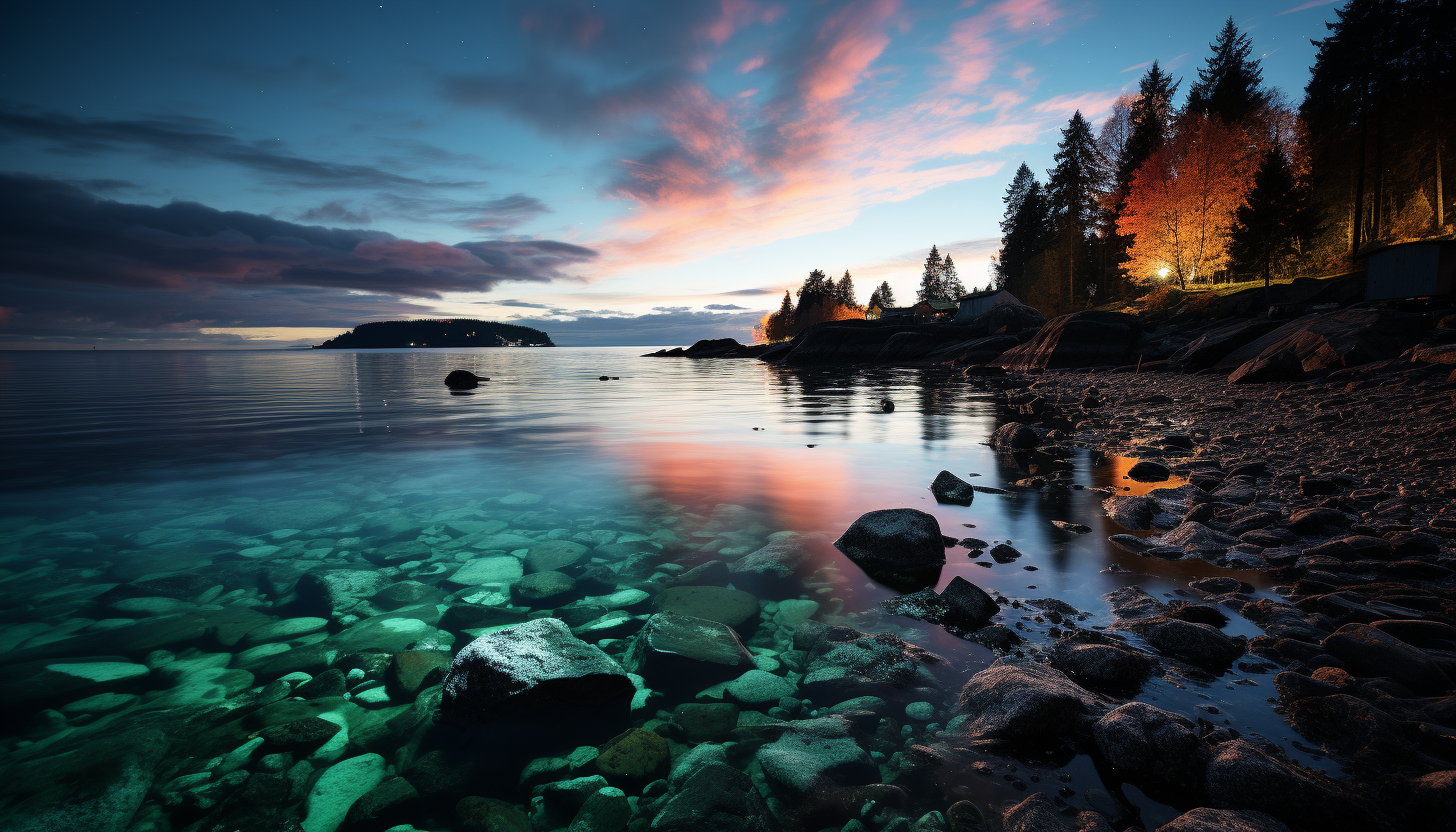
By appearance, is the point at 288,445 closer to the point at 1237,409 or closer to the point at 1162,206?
the point at 1237,409

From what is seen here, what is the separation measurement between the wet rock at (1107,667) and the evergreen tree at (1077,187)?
57.1 meters

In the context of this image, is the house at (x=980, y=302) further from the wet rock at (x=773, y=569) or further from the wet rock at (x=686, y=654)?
the wet rock at (x=686, y=654)

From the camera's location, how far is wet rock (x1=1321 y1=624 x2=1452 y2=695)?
2.74 metres

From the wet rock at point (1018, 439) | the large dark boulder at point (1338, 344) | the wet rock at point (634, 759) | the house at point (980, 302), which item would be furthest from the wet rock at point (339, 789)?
the house at point (980, 302)

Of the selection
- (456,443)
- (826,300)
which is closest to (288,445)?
(456,443)

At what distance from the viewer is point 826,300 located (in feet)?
367

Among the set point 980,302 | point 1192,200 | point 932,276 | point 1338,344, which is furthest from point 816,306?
point 1338,344

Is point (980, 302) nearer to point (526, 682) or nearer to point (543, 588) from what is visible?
point (543, 588)

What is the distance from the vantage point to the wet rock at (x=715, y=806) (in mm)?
2285

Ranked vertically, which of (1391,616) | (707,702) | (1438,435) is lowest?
(707,702)

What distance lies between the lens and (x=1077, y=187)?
1992 inches

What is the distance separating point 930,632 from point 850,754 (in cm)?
140

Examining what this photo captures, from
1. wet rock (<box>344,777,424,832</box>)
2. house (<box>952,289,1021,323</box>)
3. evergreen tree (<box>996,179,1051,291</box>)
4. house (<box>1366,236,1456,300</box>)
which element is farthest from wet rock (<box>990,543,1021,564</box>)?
evergreen tree (<box>996,179,1051,291</box>)

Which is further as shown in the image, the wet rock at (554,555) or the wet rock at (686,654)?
the wet rock at (554,555)
